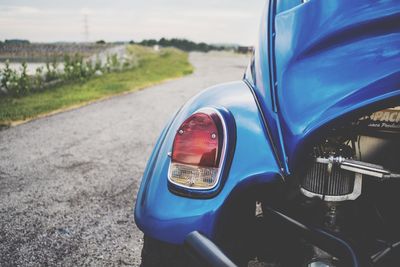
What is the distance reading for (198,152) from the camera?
142 cm

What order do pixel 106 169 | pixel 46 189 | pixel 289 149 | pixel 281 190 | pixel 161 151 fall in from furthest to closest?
pixel 106 169 < pixel 46 189 < pixel 161 151 < pixel 281 190 < pixel 289 149

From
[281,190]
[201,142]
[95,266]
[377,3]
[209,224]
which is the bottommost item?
[95,266]

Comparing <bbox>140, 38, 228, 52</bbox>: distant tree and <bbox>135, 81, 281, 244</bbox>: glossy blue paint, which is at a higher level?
<bbox>140, 38, 228, 52</bbox>: distant tree

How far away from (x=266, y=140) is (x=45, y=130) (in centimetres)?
483

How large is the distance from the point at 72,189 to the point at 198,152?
221 centimetres

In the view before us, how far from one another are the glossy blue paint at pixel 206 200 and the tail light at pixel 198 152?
60 millimetres

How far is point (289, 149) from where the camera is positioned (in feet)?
4.26

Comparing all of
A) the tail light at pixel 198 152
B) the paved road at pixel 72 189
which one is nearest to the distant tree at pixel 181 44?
the paved road at pixel 72 189

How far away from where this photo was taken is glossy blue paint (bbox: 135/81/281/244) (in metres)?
1.32

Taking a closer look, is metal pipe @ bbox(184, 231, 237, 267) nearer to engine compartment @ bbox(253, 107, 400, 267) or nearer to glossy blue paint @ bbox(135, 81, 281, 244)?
glossy blue paint @ bbox(135, 81, 281, 244)

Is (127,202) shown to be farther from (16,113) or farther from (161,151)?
(16,113)

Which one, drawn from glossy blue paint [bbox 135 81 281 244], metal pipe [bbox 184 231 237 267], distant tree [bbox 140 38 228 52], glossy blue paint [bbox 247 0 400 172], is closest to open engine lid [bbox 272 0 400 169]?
glossy blue paint [bbox 247 0 400 172]

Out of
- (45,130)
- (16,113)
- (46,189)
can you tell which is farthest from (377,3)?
(16,113)

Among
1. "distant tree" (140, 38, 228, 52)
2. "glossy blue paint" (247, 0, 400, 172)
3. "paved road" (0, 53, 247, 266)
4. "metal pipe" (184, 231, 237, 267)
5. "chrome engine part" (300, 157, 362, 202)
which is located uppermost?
"distant tree" (140, 38, 228, 52)
